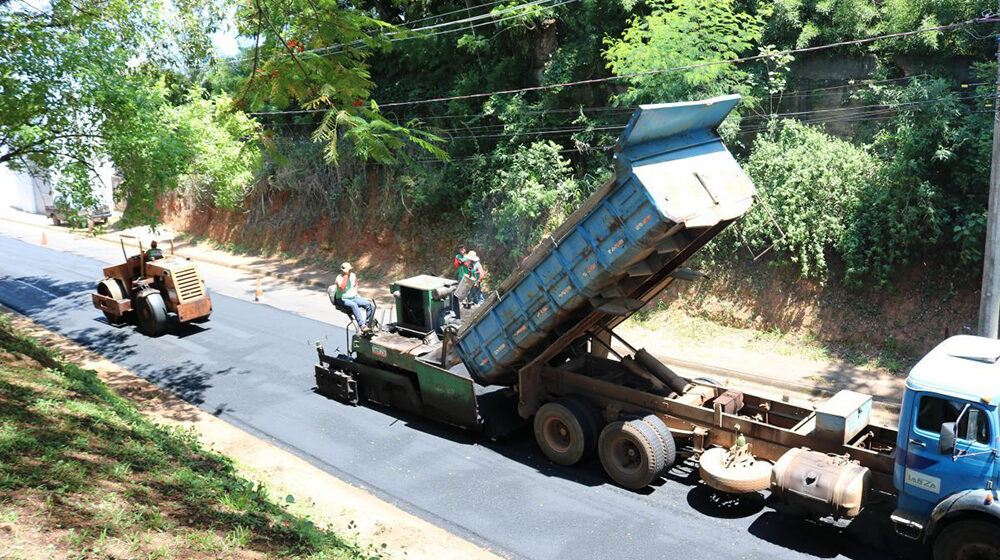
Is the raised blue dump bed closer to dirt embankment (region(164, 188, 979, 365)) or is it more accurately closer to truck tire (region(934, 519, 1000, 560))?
truck tire (region(934, 519, 1000, 560))

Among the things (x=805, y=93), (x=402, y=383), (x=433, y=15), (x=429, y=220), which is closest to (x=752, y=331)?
(x=805, y=93)

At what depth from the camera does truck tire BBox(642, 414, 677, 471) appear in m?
8.60

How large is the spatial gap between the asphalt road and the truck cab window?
1.58 metres

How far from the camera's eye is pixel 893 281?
14.0m

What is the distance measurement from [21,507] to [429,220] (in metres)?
17.1

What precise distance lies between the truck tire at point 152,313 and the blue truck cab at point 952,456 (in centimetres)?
1438

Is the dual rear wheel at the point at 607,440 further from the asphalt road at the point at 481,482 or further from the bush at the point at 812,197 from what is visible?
the bush at the point at 812,197

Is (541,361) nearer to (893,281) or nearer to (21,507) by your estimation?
(21,507)

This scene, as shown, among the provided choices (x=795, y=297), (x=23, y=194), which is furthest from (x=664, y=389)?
(x=23, y=194)

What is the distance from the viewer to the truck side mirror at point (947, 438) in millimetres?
6485

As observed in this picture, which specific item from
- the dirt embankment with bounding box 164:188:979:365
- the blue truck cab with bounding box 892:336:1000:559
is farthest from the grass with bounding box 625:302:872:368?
the blue truck cab with bounding box 892:336:1000:559

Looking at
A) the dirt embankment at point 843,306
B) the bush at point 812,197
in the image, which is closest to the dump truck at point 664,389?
the dirt embankment at point 843,306

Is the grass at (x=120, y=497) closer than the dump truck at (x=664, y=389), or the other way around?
the grass at (x=120, y=497)

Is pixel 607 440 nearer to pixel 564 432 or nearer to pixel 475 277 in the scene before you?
pixel 564 432
